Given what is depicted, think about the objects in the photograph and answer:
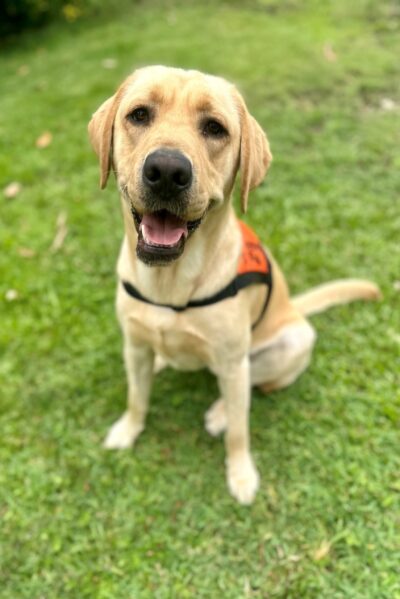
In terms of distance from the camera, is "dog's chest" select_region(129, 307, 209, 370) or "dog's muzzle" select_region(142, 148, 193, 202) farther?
"dog's chest" select_region(129, 307, 209, 370)

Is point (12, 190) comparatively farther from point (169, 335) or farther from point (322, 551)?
point (322, 551)

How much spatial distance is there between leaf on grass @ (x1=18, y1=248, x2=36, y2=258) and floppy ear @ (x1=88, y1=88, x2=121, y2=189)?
2238 millimetres

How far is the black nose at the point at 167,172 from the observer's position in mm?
1728

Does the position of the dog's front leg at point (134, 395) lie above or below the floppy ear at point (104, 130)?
below

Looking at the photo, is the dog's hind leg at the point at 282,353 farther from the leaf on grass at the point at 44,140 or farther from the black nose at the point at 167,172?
the leaf on grass at the point at 44,140

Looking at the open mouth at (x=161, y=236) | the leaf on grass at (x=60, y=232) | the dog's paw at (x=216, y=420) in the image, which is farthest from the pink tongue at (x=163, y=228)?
the leaf on grass at (x=60, y=232)

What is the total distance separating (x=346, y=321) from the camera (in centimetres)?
354

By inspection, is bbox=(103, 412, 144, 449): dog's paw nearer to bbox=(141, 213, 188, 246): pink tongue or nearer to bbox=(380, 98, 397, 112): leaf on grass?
bbox=(141, 213, 188, 246): pink tongue

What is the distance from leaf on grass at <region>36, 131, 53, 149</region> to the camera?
5430 mm

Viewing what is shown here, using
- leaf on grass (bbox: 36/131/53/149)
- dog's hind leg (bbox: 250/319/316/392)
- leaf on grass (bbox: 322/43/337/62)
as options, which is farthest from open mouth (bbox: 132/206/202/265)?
leaf on grass (bbox: 322/43/337/62)

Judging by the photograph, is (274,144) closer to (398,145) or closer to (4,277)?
(398,145)

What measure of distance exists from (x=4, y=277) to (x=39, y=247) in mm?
432

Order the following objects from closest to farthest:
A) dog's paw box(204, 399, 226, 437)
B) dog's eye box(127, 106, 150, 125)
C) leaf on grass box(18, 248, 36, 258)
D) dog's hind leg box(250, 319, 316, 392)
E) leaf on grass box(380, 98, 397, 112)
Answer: dog's eye box(127, 106, 150, 125) → dog's hind leg box(250, 319, 316, 392) → dog's paw box(204, 399, 226, 437) → leaf on grass box(18, 248, 36, 258) → leaf on grass box(380, 98, 397, 112)

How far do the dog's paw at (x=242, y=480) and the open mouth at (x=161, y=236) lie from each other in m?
1.44
